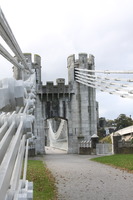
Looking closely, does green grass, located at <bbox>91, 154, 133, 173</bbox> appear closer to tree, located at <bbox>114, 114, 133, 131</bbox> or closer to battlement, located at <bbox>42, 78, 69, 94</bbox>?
battlement, located at <bbox>42, 78, 69, 94</bbox>

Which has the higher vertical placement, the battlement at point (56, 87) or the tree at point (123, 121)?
the battlement at point (56, 87)

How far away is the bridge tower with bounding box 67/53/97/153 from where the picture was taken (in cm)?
2256

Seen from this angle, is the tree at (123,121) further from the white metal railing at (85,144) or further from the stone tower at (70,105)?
the white metal railing at (85,144)

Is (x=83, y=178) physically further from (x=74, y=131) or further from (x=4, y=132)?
(x=74, y=131)

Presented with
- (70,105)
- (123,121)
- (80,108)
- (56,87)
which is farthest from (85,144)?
(123,121)

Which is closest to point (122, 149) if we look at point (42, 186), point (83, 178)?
point (83, 178)

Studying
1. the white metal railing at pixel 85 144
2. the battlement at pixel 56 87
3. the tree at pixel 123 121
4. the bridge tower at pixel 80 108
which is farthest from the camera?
the tree at pixel 123 121

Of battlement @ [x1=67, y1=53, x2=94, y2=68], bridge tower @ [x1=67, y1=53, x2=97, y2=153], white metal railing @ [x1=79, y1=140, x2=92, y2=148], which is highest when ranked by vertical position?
battlement @ [x1=67, y1=53, x2=94, y2=68]

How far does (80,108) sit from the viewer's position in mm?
22844

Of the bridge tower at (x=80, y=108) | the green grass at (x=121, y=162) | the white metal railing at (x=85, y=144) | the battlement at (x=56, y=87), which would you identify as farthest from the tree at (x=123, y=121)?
the green grass at (x=121, y=162)

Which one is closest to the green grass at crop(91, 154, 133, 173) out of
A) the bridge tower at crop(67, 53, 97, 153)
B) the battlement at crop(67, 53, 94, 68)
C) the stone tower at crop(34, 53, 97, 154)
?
the bridge tower at crop(67, 53, 97, 153)

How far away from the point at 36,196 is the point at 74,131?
16.2 metres

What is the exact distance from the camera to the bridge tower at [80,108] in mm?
22562

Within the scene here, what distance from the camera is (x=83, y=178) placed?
9.31 meters
